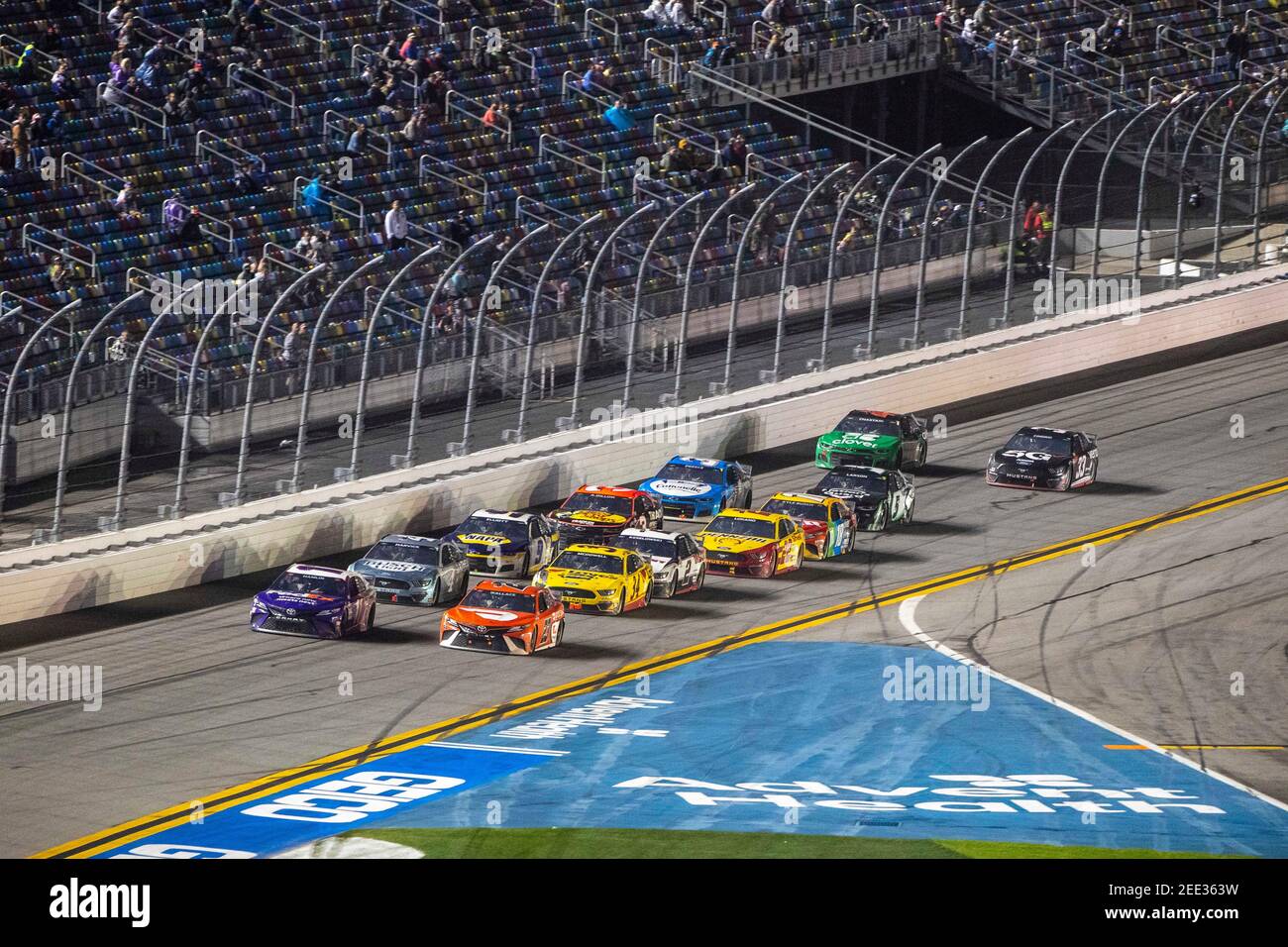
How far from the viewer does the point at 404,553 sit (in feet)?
104

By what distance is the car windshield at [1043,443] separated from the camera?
37.8m

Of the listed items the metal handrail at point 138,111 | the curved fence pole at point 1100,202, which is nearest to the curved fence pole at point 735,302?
the curved fence pole at point 1100,202

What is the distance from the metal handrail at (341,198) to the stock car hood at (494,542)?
29.4ft

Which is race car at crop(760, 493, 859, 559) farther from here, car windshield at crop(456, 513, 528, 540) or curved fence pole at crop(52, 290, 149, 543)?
curved fence pole at crop(52, 290, 149, 543)

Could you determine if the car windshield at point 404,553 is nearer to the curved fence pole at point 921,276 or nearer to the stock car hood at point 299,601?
the stock car hood at point 299,601

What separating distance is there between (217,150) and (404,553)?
39.5 feet

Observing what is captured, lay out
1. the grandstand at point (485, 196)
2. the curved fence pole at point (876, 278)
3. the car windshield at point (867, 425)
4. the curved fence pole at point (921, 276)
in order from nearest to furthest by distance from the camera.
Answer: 1. the grandstand at point (485, 196)
2. the car windshield at point (867, 425)
3. the curved fence pole at point (876, 278)
4. the curved fence pole at point (921, 276)

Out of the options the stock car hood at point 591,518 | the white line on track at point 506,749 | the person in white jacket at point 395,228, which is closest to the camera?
the white line on track at point 506,749

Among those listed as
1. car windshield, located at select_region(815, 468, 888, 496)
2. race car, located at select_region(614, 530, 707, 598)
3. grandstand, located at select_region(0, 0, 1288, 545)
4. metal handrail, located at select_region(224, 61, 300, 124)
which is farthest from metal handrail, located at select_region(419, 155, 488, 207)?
race car, located at select_region(614, 530, 707, 598)

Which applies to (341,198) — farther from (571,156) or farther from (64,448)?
(64,448)

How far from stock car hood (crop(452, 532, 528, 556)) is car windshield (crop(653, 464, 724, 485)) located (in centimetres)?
444

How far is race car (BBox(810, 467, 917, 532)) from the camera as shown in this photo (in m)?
35.5
